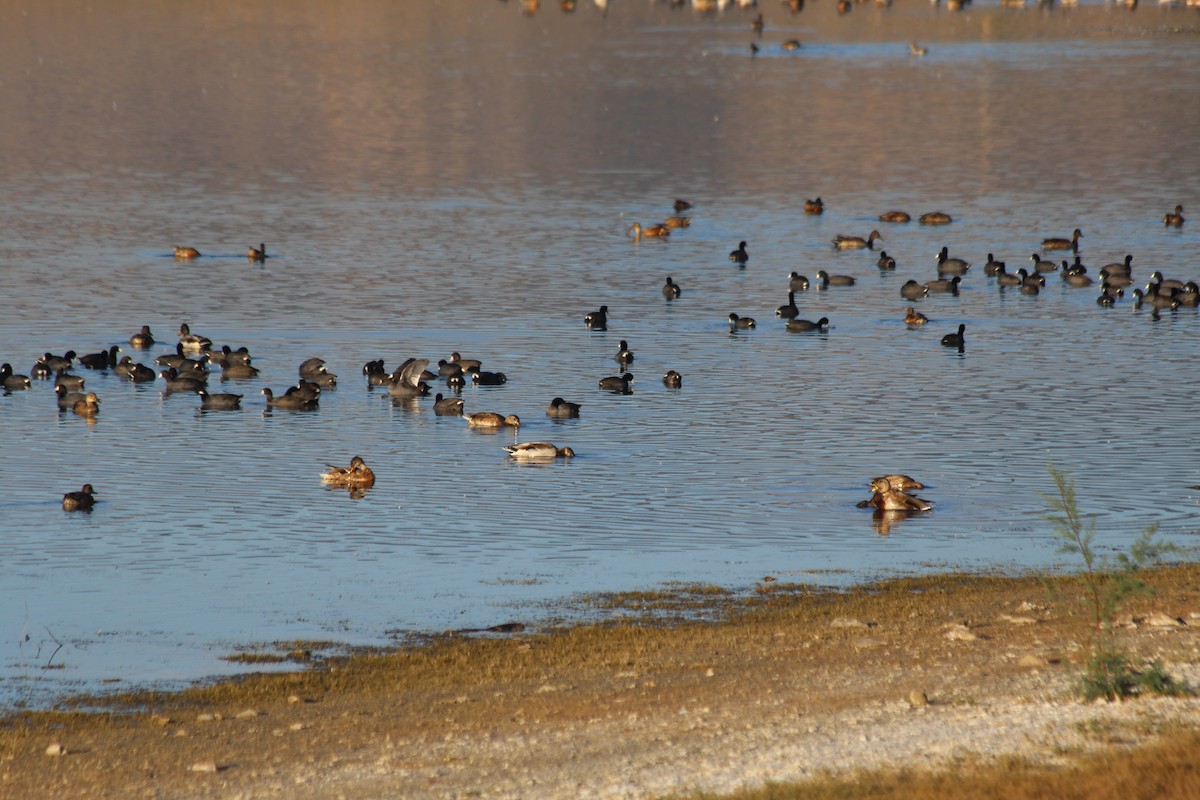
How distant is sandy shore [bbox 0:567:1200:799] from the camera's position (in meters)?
14.8

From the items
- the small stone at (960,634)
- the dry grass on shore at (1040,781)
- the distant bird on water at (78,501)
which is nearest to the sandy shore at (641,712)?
the small stone at (960,634)

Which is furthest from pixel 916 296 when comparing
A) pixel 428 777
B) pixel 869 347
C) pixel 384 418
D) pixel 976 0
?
pixel 976 0

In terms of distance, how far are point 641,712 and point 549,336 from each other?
26.2 metres

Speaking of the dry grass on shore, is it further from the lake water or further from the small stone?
the lake water

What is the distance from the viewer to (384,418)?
34469mm

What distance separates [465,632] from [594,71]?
3755 inches

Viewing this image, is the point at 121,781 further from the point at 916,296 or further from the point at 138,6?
the point at 138,6

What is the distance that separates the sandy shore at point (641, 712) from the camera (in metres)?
14.8

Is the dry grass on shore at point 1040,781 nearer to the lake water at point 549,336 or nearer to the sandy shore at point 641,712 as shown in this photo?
the sandy shore at point 641,712

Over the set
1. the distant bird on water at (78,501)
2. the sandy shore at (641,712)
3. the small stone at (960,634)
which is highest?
the distant bird on water at (78,501)

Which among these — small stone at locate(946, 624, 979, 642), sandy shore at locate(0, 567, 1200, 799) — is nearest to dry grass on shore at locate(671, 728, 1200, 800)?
sandy shore at locate(0, 567, 1200, 799)

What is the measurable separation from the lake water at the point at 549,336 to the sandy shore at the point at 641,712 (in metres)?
1.80

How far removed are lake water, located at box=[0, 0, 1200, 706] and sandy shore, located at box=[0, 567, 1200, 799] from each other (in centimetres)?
180

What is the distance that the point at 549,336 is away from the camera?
4266cm
